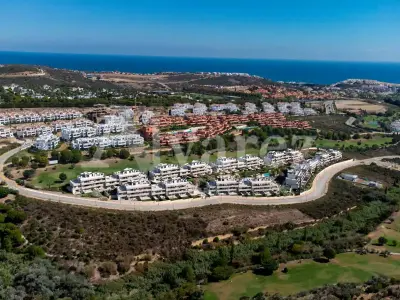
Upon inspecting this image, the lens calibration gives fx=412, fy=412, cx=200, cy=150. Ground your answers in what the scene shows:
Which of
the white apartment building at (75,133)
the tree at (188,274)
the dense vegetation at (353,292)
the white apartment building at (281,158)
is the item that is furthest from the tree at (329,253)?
the white apartment building at (75,133)

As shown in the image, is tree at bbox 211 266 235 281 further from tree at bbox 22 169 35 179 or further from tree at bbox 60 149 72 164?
tree at bbox 60 149 72 164

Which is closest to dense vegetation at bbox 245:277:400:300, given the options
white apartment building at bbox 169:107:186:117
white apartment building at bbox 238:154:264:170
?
white apartment building at bbox 238:154:264:170

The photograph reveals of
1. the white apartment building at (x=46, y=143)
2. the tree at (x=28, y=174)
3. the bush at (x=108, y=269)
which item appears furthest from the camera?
the white apartment building at (x=46, y=143)

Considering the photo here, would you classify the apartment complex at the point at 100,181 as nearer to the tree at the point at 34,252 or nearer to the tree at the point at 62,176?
the tree at the point at 62,176

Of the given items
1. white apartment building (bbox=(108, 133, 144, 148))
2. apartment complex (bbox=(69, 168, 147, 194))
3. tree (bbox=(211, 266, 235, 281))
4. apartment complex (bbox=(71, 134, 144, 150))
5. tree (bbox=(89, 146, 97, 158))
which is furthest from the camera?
white apartment building (bbox=(108, 133, 144, 148))

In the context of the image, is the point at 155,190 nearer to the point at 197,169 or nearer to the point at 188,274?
the point at 197,169

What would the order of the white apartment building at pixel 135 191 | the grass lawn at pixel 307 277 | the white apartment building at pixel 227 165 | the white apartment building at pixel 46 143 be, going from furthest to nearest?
the white apartment building at pixel 46 143, the white apartment building at pixel 227 165, the white apartment building at pixel 135 191, the grass lawn at pixel 307 277

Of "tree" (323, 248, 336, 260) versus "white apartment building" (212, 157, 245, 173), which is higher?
"white apartment building" (212, 157, 245, 173)
